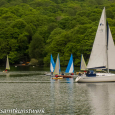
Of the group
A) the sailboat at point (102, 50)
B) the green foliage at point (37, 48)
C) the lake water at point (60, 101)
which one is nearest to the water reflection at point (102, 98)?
the lake water at point (60, 101)

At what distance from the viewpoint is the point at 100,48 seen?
63.1 m

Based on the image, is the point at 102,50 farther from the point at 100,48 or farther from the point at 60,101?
the point at 60,101

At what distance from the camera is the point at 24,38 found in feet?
550

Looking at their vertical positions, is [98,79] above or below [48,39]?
below

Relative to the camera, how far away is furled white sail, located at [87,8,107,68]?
62969mm

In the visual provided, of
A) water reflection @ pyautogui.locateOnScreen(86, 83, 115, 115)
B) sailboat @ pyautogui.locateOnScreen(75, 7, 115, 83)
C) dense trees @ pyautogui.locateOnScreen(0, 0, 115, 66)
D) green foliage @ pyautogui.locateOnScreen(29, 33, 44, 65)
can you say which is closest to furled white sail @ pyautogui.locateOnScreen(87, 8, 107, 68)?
sailboat @ pyautogui.locateOnScreen(75, 7, 115, 83)

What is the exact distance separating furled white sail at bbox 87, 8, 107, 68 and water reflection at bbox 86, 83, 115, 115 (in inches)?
206

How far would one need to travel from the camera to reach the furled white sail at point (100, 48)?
62969 millimetres

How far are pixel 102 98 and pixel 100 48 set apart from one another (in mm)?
20586

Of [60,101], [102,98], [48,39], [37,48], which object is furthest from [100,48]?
[48,39]

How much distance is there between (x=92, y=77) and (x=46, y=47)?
9307 centimetres

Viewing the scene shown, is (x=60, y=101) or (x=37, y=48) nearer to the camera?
(x=60, y=101)

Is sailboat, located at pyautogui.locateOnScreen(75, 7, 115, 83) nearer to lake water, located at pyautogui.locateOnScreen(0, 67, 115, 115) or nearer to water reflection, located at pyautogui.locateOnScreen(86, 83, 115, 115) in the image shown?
water reflection, located at pyautogui.locateOnScreen(86, 83, 115, 115)

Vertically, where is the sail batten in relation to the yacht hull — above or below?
above
